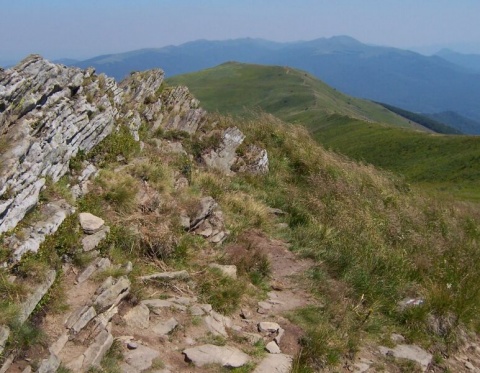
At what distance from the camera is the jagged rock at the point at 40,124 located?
673 centimetres

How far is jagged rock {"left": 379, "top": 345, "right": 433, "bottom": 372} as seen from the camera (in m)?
6.49

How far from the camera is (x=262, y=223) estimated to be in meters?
10.2

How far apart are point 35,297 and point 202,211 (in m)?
4.12

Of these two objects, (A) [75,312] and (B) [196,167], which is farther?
(B) [196,167]

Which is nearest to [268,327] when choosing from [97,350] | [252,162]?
[97,350]

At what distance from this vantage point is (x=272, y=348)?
19.9ft

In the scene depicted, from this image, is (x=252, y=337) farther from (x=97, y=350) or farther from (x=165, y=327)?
(x=97, y=350)

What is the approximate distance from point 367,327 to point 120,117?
8087mm

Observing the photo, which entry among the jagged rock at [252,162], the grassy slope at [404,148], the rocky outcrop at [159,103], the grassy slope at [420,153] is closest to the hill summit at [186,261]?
the jagged rock at [252,162]

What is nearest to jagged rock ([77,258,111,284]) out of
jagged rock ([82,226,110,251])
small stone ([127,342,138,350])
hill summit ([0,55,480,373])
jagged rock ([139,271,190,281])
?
hill summit ([0,55,480,373])

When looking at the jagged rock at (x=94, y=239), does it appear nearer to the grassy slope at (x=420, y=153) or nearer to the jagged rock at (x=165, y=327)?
the jagged rock at (x=165, y=327)

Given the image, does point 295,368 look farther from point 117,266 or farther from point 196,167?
point 196,167

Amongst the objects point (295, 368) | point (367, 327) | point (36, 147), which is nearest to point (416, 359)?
point (367, 327)

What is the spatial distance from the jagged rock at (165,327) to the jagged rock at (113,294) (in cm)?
67
